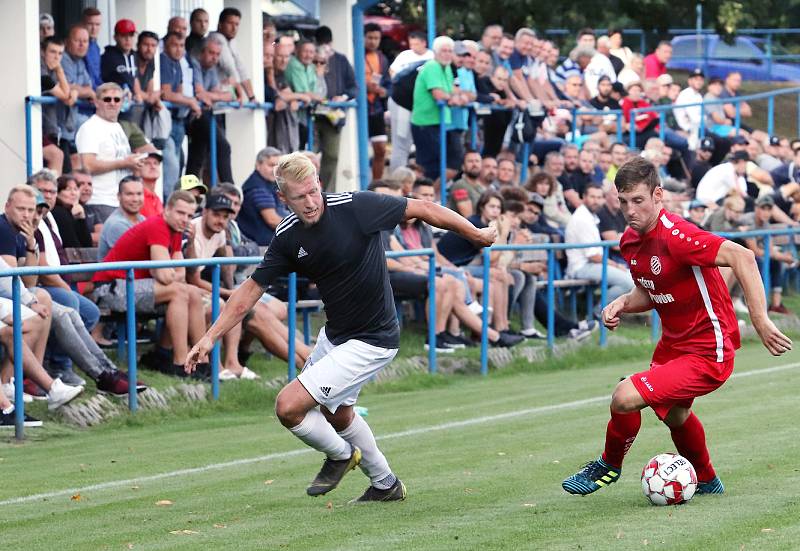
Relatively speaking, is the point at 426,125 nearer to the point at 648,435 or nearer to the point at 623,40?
the point at 648,435

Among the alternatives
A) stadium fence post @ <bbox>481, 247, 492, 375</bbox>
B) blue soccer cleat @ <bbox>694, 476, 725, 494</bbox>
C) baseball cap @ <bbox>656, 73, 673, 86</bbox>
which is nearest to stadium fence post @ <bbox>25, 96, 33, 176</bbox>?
stadium fence post @ <bbox>481, 247, 492, 375</bbox>

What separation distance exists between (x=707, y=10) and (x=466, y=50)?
1722cm

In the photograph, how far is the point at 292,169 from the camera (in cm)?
816

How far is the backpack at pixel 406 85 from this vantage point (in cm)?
2012

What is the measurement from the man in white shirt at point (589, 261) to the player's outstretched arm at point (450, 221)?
10596mm

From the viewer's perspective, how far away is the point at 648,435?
11.5 metres

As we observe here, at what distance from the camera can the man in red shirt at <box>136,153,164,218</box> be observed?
15.3 m

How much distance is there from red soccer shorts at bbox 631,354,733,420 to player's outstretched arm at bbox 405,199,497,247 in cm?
106

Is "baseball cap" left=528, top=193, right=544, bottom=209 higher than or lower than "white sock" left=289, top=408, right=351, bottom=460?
higher

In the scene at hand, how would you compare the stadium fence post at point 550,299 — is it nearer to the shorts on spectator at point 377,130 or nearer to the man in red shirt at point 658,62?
the shorts on spectator at point 377,130

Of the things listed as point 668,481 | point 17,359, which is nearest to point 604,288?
point 17,359

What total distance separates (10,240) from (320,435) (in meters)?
4.95

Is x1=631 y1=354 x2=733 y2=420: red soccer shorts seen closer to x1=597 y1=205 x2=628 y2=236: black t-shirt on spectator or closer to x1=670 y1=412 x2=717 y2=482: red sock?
x1=670 y1=412 x2=717 y2=482: red sock

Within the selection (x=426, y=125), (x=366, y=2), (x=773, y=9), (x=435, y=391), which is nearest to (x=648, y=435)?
(x=435, y=391)
